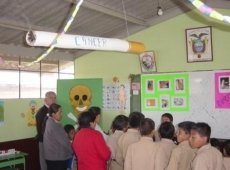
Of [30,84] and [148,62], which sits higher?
[148,62]

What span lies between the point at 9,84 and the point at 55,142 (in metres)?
2.05

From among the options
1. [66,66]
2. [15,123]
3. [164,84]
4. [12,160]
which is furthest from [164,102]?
[12,160]

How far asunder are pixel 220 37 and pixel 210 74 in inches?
24.0

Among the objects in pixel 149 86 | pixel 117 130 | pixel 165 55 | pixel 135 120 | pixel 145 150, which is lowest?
pixel 145 150

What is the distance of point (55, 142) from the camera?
3984mm

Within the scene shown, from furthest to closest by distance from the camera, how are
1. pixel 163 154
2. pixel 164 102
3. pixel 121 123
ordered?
pixel 164 102 < pixel 121 123 < pixel 163 154

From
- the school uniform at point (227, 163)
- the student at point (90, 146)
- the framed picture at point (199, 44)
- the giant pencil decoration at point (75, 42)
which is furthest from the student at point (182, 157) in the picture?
the framed picture at point (199, 44)

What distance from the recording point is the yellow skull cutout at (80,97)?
583cm

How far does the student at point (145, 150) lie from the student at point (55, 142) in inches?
49.3

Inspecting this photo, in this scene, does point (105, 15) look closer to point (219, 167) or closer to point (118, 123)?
point (118, 123)

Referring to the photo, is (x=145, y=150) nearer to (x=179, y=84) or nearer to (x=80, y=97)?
(x=179, y=84)

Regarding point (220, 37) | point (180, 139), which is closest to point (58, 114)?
point (180, 139)

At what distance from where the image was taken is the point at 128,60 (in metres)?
6.14

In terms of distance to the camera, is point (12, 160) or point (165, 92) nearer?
point (12, 160)
